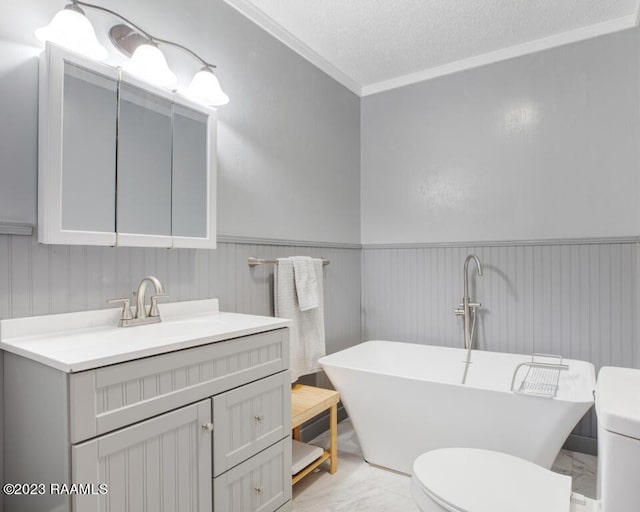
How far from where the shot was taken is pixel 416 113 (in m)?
3.02

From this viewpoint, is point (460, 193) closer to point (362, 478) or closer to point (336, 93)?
point (336, 93)

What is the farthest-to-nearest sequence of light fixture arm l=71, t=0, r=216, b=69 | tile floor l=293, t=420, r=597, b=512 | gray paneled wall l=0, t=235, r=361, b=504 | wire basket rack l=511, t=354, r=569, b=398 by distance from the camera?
1. wire basket rack l=511, t=354, r=569, b=398
2. tile floor l=293, t=420, r=597, b=512
3. light fixture arm l=71, t=0, r=216, b=69
4. gray paneled wall l=0, t=235, r=361, b=504

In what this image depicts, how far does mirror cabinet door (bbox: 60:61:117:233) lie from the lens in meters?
1.42

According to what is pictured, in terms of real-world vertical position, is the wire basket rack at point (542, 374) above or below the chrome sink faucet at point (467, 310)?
below

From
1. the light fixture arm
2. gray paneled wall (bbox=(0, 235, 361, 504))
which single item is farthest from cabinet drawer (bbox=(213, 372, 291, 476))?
the light fixture arm

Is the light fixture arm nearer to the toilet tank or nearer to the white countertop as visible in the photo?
the white countertop

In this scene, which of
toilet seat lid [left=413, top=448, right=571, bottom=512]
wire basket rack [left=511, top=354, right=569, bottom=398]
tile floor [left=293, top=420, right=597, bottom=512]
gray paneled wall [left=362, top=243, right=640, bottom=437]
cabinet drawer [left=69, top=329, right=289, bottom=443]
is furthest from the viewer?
gray paneled wall [left=362, top=243, right=640, bottom=437]

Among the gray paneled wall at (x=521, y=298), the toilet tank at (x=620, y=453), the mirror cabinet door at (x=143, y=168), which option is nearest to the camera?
the toilet tank at (x=620, y=453)

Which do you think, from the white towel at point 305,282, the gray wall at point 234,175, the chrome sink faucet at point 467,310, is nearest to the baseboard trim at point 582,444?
the chrome sink faucet at point 467,310

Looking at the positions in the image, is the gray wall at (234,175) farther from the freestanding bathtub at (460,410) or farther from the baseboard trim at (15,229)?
the freestanding bathtub at (460,410)

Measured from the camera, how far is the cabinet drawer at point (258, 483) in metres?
1.40

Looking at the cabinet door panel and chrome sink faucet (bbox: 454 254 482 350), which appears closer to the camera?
the cabinet door panel

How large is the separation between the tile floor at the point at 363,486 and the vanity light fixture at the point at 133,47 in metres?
1.93

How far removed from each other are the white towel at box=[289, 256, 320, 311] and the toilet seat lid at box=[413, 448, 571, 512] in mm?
1056
